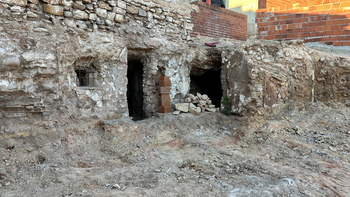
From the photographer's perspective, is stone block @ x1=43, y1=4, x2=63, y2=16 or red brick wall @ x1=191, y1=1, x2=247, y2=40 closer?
stone block @ x1=43, y1=4, x2=63, y2=16

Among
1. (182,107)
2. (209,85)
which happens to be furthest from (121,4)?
(209,85)

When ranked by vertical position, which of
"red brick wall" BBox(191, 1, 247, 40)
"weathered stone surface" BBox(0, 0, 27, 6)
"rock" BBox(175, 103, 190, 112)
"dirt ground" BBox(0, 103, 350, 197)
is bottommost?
"dirt ground" BBox(0, 103, 350, 197)

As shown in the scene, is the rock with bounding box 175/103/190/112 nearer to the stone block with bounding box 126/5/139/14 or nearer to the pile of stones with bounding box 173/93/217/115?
the pile of stones with bounding box 173/93/217/115

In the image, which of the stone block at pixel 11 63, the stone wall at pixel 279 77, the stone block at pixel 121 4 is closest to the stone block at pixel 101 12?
the stone block at pixel 121 4

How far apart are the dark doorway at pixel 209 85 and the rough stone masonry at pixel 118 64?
0.75 meters

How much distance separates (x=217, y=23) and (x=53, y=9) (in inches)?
171

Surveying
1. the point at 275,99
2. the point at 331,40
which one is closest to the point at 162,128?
the point at 275,99

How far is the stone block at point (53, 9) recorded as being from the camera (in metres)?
3.45

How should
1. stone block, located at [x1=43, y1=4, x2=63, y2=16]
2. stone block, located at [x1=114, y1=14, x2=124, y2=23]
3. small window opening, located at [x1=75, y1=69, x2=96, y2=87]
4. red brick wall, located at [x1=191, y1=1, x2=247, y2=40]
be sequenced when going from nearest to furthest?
1. stone block, located at [x1=43, y1=4, x2=63, y2=16]
2. small window opening, located at [x1=75, y1=69, x2=96, y2=87]
3. stone block, located at [x1=114, y1=14, x2=124, y2=23]
4. red brick wall, located at [x1=191, y1=1, x2=247, y2=40]

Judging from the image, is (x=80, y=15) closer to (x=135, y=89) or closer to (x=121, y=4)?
(x=121, y=4)

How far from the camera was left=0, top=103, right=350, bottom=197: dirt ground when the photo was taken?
8.82ft

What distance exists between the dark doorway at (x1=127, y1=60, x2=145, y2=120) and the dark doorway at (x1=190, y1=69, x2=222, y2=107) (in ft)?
5.15

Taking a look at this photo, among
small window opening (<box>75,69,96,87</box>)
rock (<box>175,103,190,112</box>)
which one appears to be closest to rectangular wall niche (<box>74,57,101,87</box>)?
small window opening (<box>75,69,96,87</box>)

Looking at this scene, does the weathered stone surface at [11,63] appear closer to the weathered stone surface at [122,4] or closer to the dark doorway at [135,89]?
the weathered stone surface at [122,4]
